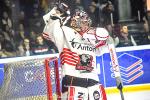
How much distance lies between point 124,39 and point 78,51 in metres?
2.75

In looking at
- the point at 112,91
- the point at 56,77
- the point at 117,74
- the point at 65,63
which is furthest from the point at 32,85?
the point at 112,91

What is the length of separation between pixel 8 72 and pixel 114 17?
12.0 feet

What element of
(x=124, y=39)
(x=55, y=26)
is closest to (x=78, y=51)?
(x=55, y=26)

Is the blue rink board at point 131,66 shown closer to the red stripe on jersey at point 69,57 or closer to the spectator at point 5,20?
the spectator at point 5,20

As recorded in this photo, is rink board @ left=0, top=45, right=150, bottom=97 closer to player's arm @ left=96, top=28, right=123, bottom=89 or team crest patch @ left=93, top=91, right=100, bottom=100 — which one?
player's arm @ left=96, top=28, right=123, bottom=89

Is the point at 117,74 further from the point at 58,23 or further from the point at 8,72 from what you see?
the point at 8,72

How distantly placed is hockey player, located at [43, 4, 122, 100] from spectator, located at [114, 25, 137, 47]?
2583mm

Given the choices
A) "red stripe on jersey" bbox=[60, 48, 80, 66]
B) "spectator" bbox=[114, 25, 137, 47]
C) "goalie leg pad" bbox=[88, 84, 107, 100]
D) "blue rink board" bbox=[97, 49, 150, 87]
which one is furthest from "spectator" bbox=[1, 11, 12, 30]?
"goalie leg pad" bbox=[88, 84, 107, 100]

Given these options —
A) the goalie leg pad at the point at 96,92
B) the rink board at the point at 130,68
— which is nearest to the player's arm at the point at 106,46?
the goalie leg pad at the point at 96,92

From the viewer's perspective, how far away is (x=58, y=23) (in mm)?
5840

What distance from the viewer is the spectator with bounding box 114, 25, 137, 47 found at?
847 cm

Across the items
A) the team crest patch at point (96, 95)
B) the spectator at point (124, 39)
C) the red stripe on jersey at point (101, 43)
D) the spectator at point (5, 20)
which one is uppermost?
the spectator at point (5, 20)

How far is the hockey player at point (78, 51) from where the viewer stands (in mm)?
5824

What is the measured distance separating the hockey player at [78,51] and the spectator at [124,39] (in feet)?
8.47
